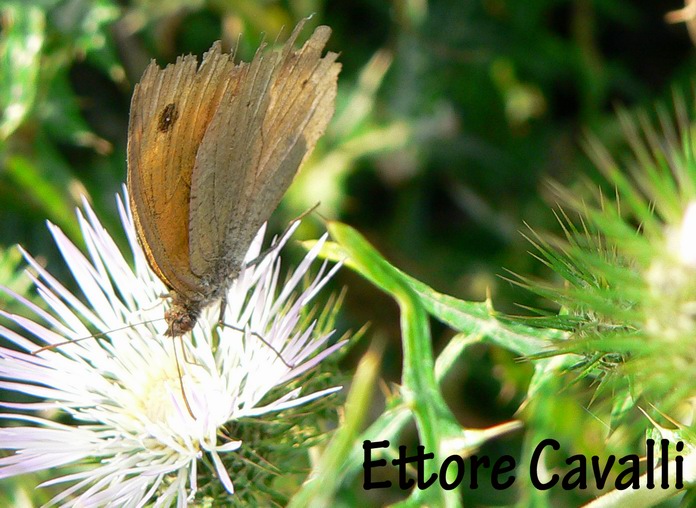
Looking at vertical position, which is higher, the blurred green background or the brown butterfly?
the blurred green background

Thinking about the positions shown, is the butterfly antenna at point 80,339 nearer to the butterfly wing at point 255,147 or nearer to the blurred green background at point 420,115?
the butterfly wing at point 255,147

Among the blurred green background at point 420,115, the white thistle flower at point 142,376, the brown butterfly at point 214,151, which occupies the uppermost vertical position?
the blurred green background at point 420,115

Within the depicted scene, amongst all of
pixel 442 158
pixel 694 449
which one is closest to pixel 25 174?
pixel 442 158

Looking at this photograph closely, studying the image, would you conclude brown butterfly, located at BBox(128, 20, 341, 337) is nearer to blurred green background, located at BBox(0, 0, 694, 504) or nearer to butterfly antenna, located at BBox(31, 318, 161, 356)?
butterfly antenna, located at BBox(31, 318, 161, 356)

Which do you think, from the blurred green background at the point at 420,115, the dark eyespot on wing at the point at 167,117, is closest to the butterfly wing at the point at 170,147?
the dark eyespot on wing at the point at 167,117

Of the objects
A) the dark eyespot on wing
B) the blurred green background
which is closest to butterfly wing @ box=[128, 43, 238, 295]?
the dark eyespot on wing

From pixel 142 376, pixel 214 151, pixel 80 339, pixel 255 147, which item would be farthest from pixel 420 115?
pixel 80 339

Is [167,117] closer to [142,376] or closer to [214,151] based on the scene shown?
[214,151]
